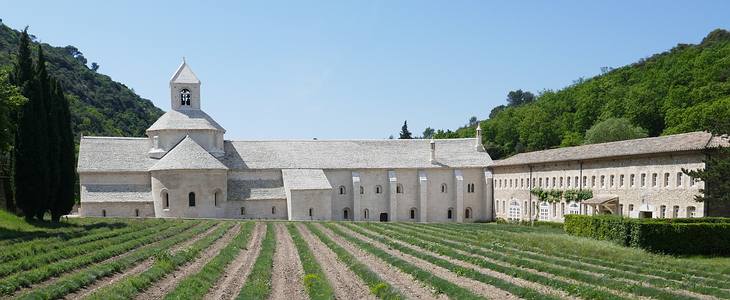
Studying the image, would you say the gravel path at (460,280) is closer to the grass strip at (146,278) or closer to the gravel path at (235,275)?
the gravel path at (235,275)

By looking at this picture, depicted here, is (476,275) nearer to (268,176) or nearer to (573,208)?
(573,208)

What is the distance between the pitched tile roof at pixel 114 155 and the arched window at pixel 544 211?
36840 millimetres

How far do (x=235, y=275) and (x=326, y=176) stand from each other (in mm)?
45255

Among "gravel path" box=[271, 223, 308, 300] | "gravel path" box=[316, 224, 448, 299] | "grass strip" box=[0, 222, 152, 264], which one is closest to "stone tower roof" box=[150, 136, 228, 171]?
"grass strip" box=[0, 222, 152, 264]

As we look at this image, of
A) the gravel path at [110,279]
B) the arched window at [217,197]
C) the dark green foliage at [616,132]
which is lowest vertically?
the gravel path at [110,279]

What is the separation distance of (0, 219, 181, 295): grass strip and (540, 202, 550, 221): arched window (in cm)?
3763

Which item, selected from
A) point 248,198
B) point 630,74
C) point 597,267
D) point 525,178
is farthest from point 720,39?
point 597,267

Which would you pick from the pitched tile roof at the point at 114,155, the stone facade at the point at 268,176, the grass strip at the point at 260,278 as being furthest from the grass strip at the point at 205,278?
the pitched tile roof at the point at 114,155

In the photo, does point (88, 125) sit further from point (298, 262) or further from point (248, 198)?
point (298, 262)

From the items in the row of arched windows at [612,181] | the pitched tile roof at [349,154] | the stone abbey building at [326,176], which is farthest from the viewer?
the pitched tile roof at [349,154]

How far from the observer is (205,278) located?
1952 cm

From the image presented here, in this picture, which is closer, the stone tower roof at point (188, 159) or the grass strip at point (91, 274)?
the grass strip at point (91, 274)

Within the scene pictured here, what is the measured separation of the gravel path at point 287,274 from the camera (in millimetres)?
17381

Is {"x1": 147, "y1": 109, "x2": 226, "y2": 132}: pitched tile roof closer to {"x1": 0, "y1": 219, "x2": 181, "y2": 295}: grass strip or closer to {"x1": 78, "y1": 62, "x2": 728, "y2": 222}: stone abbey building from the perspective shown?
{"x1": 78, "y1": 62, "x2": 728, "y2": 222}: stone abbey building
